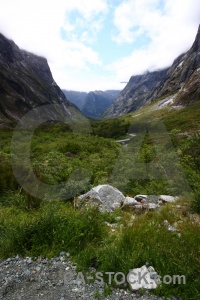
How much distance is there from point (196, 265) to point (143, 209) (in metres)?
3.16

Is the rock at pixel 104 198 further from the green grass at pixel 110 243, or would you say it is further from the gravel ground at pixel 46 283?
the gravel ground at pixel 46 283

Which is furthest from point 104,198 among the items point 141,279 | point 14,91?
point 14,91

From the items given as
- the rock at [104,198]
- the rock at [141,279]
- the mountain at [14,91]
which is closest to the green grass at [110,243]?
the rock at [141,279]

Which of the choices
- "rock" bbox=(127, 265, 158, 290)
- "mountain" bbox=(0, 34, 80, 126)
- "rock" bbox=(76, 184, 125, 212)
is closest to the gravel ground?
"rock" bbox=(127, 265, 158, 290)

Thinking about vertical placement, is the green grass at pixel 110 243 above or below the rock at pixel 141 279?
above

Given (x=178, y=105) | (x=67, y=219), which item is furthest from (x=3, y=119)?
(x=67, y=219)

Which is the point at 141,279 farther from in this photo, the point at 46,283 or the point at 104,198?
the point at 104,198

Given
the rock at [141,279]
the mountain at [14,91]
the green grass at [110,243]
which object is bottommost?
the rock at [141,279]

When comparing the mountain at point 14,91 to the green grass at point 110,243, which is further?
the mountain at point 14,91

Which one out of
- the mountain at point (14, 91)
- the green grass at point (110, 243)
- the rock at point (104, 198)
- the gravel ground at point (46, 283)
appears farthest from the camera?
the mountain at point (14, 91)

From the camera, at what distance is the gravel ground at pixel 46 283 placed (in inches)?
155

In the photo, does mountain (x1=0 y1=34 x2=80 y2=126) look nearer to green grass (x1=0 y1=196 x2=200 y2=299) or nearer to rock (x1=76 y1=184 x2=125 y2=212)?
rock (x1=76 y1=184 x2=125 y2=212)

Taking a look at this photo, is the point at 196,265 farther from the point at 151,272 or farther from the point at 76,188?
the point at 76,188

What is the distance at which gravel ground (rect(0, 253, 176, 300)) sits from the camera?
395 cm
